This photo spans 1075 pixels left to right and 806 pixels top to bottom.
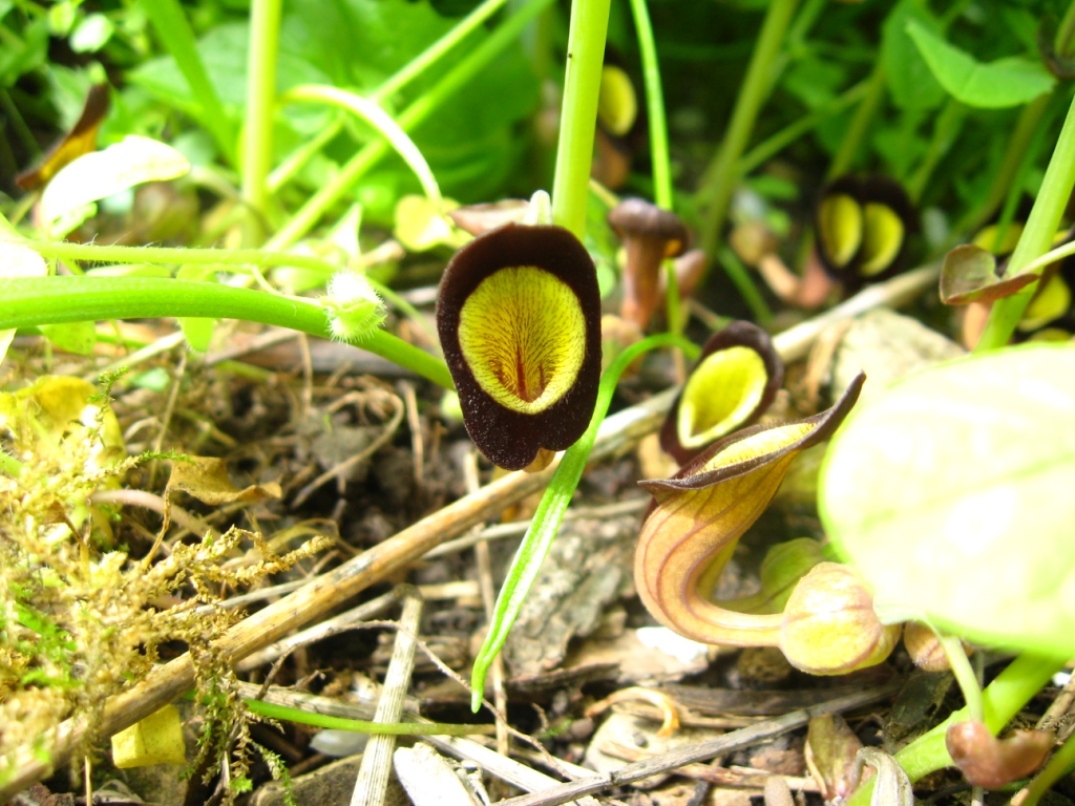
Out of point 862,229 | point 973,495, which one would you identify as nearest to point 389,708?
point 973,495

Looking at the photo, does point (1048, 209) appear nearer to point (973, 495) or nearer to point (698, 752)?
point (973, 495)

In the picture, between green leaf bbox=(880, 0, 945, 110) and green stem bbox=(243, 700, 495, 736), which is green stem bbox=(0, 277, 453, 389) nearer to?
green stem bbox=(243, 700, 495, 736)

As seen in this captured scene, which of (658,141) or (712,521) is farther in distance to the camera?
(658,141)

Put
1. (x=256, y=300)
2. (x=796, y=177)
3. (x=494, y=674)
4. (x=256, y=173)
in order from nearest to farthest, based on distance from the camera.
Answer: (x=256, y=300) → (x=494, y=674) → (x=256, y=173) → (x=796, y=177)

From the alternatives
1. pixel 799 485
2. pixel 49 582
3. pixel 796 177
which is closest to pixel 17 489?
pixel 49 582

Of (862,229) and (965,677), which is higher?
(862,229)

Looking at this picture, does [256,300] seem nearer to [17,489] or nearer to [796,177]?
[17,489]
